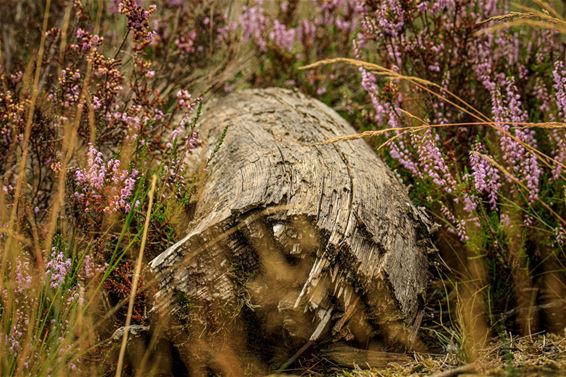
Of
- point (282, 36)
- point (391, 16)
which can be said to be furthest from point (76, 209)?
point (282, 36)

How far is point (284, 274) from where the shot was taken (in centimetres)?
219

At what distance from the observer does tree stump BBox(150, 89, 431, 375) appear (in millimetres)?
2166

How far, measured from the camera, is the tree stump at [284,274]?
2166mm

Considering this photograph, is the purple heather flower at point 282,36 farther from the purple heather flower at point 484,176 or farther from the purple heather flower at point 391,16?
the purple heather flower at point 484,176

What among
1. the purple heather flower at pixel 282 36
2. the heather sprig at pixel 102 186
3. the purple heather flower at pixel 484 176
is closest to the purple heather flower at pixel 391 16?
the purple heather flower at pixel 484 176

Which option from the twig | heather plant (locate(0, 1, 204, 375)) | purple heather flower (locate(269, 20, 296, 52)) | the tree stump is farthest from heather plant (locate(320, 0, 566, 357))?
heather plant (locate(0, 1, 204, 375))

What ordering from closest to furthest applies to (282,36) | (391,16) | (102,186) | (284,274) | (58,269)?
(284,274)
(58,269)
(102,186)
(391,16)
(282,36)

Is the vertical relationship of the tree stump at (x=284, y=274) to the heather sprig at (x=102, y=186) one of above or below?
below

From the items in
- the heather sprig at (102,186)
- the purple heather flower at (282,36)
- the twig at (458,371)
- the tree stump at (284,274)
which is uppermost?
the purple heather flower at (282,36)

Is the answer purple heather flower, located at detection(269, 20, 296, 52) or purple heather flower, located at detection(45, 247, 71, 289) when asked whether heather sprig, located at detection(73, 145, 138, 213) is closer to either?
purple heather flower, located at detection(45, 247, 71, 289)

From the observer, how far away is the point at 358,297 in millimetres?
2240

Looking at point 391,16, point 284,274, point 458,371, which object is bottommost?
point 458,371

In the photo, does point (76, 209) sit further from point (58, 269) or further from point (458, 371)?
point (458, 371)

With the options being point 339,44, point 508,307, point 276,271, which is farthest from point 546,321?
point 339,44
